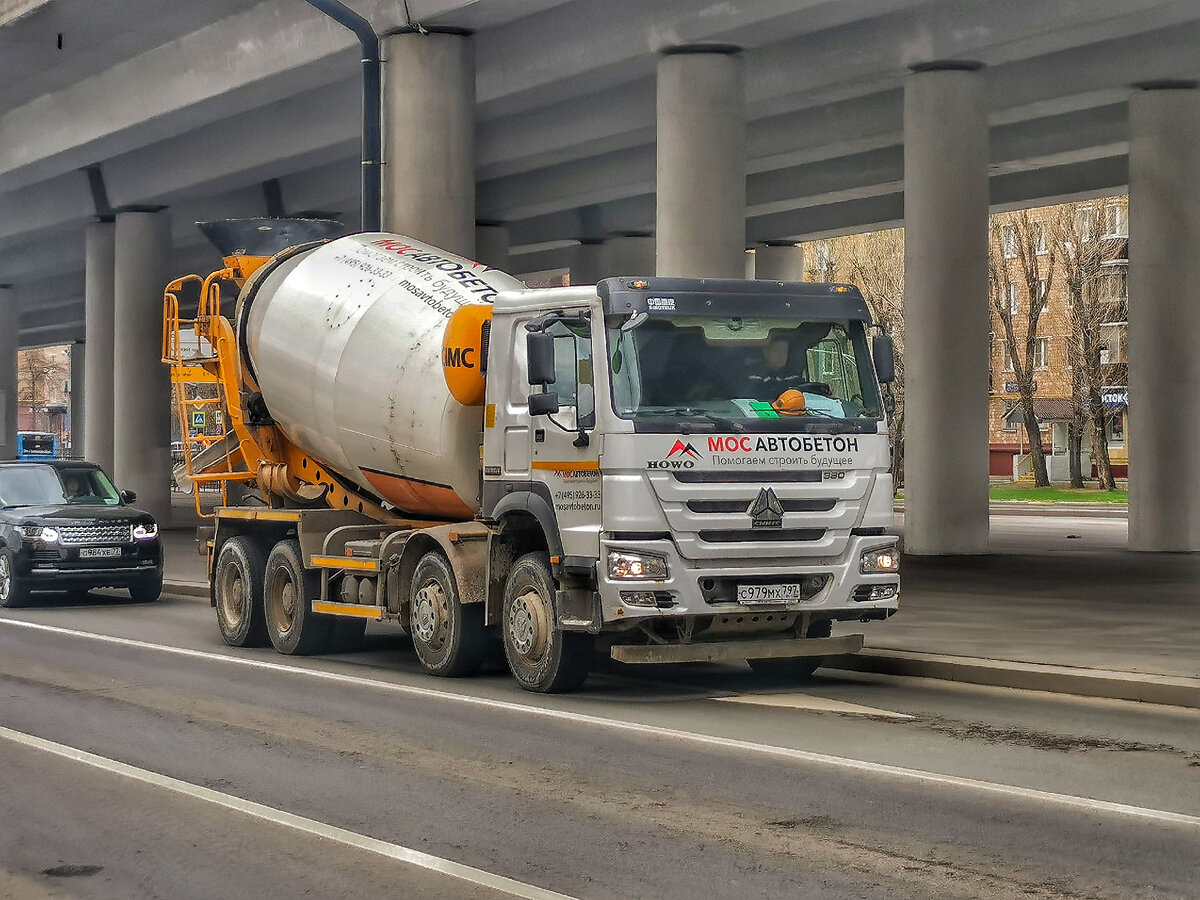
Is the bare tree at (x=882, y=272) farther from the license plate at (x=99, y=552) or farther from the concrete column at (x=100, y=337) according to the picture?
the license plate at (x=99, y=552)

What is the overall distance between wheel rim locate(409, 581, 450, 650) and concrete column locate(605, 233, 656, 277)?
122 feet

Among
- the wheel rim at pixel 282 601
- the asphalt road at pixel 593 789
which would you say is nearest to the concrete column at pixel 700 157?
the wheel rim at pixel 282 601

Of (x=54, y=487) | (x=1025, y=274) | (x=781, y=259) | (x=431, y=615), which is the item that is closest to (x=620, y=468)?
(x=431, y=615)

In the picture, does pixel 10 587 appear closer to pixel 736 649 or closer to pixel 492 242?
pixel 736 649

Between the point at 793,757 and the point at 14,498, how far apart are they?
1669 cm

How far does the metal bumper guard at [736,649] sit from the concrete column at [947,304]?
1631 cm

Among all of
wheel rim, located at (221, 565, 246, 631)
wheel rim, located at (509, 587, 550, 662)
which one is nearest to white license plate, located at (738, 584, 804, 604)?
wheel rim, located at (509, 587, 550, 662)

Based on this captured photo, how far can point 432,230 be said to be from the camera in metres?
27.0

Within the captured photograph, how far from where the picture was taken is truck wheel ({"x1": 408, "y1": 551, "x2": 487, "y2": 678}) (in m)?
14.3

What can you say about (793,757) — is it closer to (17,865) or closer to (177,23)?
(17,865)

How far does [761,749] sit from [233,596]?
28.7 ft

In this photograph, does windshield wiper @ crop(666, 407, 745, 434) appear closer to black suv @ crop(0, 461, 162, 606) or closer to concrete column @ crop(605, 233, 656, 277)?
black suv @ crop(0, 461, 162, 606)

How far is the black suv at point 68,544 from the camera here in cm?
2333

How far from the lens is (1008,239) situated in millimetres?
67062
